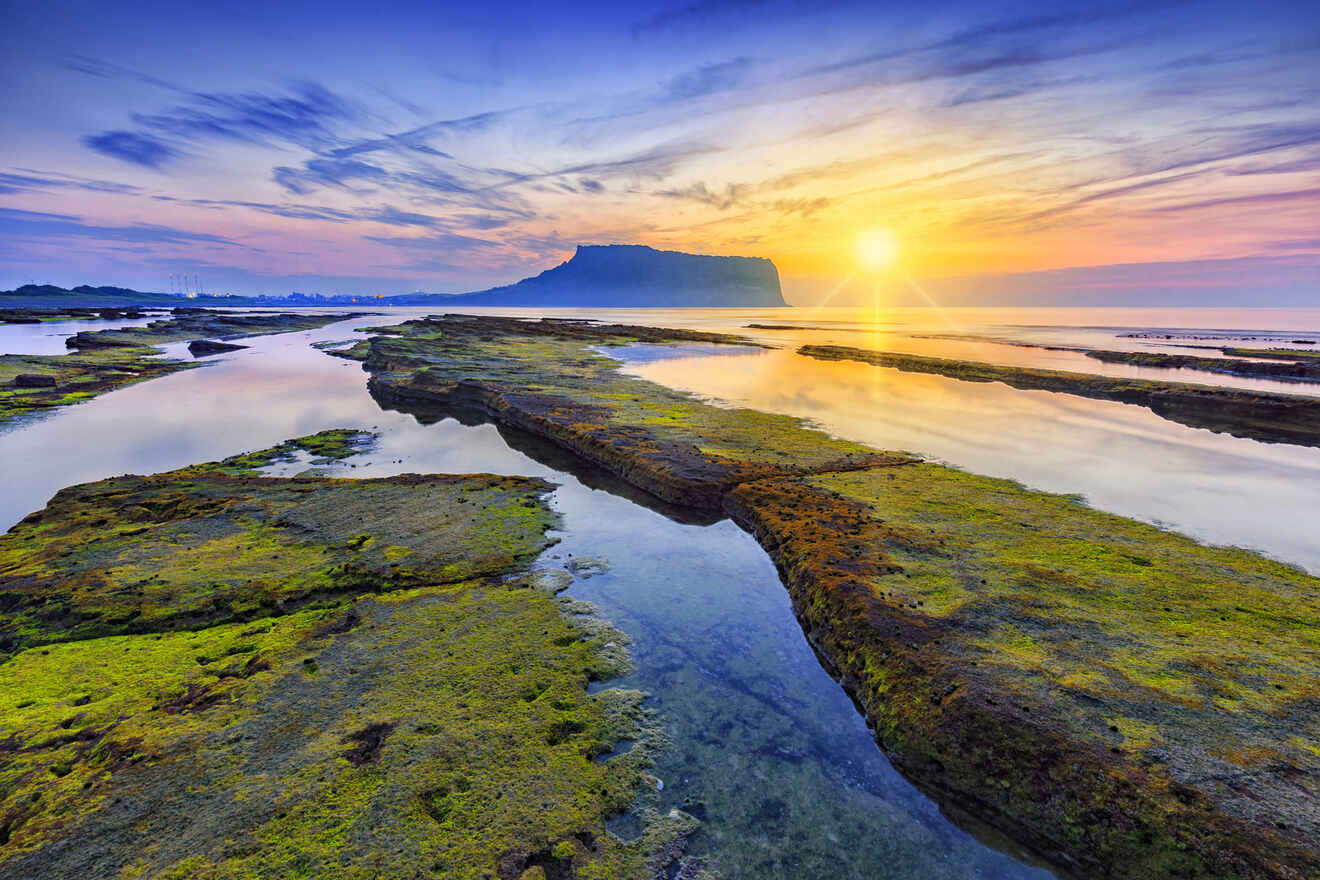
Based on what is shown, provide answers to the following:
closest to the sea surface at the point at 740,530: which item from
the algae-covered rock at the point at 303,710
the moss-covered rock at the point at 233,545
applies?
the algae-covered rock at the point at 303,710

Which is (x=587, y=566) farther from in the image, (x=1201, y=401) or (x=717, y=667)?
(x=1201, y=401)

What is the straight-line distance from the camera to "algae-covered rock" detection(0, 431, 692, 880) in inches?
375

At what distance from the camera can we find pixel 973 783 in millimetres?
11758

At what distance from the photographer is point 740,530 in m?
25.6

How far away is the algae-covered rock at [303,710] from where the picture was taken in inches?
375

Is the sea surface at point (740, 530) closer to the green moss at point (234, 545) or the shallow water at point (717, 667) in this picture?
the shallow water at point (717, 667)

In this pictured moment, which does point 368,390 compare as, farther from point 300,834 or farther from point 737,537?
point 300,834

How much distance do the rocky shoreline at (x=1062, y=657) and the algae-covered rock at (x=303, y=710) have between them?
7015mm

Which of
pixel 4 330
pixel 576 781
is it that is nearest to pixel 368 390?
pixel 576 781

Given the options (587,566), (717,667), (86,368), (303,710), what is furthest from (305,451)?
(86,368)

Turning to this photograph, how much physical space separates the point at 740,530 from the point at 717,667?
1033cm

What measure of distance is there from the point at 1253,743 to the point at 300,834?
19.0 metres

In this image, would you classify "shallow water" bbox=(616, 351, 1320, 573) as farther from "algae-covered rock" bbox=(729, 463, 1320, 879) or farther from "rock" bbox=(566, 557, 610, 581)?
"rock" bbox=(566, 557, 610, 581)

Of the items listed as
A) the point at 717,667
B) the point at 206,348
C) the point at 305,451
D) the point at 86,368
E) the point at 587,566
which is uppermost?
the point at 206,348
